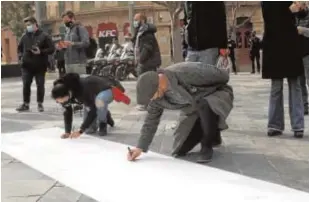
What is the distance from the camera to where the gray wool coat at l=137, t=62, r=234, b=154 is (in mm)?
4797

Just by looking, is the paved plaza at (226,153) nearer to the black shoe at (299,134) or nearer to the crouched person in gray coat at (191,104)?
the black shoe at (299,134)

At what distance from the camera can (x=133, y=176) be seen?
175 inches

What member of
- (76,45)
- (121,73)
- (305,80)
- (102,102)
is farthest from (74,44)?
(121,73)

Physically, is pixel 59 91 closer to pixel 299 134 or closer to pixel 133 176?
pixel 133 176

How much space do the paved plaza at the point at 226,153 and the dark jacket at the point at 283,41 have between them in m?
0.69

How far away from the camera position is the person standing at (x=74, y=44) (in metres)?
8.41

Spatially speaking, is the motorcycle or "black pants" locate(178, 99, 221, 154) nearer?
"black pants" locate(178, 99, 221, 154)

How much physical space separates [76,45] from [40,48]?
1042 mm

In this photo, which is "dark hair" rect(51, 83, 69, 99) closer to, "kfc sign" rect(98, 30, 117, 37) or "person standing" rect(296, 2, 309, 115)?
"person standing" rect(296, 2, 309, 115)

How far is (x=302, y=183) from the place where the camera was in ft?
13.3

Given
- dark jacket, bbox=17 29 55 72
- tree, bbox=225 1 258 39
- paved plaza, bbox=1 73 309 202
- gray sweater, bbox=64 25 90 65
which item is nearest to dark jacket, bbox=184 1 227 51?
paved plaza, bbox=1 73 309 202

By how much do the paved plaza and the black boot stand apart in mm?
55

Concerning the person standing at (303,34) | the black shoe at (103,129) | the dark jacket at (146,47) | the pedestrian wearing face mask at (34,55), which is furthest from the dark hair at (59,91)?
the pedestrian wearing face mask at (34,55)

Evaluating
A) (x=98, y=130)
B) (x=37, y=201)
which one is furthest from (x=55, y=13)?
(x=37, y=201)
